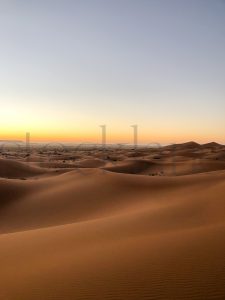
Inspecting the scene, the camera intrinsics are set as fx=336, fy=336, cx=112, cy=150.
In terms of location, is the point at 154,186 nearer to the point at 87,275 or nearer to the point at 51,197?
the point at 51,197

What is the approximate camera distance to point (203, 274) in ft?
10.9

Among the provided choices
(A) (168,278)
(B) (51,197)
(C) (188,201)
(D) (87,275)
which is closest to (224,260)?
(A) (168,278)

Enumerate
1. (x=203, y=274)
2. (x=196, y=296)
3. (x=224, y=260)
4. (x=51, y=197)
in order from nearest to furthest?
1. (x=196, y=296)
2. (x=203, y=274)
3. (x=224, y=260)
4. (x=51, y=197)

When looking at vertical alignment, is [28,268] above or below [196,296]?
below

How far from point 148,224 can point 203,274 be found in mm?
3366

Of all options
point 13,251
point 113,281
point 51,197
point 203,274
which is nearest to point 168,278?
point 203,274

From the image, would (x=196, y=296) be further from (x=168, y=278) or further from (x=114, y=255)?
(x=114, y=255)

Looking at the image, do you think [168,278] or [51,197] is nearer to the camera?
[168,278]

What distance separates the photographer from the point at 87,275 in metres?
3.75

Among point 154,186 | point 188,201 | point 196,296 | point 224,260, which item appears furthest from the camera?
point 154,186

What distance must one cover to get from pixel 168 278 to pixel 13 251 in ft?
10.5

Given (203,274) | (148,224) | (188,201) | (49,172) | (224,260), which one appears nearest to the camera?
(203,274)

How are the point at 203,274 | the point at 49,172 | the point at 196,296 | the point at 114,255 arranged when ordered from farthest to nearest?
the point at 49,172 → the point at 114,255 → the point at 203,274 → the point at 196,296

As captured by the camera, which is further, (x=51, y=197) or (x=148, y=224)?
(x=51, y=197)
